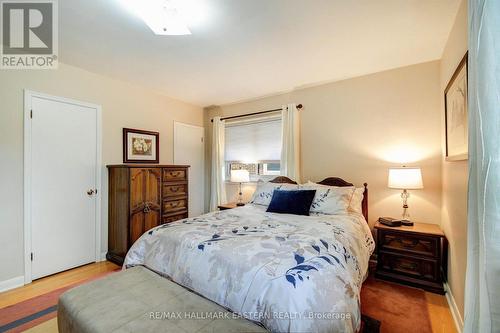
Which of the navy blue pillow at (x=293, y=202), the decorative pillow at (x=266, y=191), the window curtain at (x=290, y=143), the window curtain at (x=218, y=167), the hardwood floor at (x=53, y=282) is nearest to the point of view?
the hardwood floor at (x=53, y=282)

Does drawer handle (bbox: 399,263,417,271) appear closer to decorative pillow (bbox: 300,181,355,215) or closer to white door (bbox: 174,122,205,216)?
decorative pillow (bbox: 300,181,355,215)

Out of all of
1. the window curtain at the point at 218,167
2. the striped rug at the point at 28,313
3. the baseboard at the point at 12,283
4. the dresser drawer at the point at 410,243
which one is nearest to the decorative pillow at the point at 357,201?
the dresser drawer at the point at 410,243

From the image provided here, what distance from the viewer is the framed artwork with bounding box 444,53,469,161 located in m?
1.59

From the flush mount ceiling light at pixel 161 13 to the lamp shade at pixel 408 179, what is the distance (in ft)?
8.31

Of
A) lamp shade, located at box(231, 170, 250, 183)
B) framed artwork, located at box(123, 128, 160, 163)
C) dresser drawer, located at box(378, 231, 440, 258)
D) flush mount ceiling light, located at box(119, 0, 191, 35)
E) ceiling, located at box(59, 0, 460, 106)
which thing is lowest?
dresser drawer, located at box(378, 231, 440, 258)

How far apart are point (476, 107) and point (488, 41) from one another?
24 centimetres

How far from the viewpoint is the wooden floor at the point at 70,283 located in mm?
1762

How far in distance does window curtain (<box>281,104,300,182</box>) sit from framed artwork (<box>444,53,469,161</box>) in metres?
1.72

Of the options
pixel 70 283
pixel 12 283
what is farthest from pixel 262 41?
pixel 12 283

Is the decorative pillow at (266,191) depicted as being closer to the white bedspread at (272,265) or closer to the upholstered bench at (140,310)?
the white bedspread at (272,265)

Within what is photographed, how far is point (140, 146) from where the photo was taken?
3.47 meters

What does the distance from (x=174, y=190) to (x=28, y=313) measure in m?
1.88

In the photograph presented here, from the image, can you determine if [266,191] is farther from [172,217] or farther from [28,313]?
[28,313]

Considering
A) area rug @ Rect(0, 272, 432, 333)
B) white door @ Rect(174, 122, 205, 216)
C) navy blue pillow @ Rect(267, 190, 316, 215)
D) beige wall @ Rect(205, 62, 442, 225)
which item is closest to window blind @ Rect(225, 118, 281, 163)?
beige wall @ Rect(205, 62, 442, 225)
